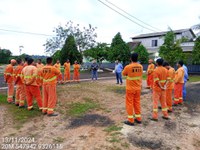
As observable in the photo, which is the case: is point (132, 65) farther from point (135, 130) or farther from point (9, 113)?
point (9, 113)

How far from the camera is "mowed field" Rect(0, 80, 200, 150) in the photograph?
5.18 meters

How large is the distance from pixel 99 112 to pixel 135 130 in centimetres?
221

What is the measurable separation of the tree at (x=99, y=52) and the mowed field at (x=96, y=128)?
25.2 metres

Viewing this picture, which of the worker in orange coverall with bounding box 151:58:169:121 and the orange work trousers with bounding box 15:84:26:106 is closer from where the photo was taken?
the worker in orange coverall with bounding box 151:58:169:121

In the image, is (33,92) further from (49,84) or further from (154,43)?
(154,43)

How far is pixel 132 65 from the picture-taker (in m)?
6.44

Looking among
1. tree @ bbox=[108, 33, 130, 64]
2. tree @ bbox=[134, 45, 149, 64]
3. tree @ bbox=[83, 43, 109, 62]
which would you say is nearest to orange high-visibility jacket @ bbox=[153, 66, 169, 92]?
tree @ bbox=[108, 33, 130, 64]

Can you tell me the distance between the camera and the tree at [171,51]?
26031mm

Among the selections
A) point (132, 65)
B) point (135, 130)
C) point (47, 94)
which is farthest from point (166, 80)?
point (47, 94)

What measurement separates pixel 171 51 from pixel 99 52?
11.8 m

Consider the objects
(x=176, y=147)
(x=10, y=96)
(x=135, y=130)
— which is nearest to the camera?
(x=176, y=147)

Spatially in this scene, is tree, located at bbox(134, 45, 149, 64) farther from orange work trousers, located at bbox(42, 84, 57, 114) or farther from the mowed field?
orange work trousers, located at bbox(42, 84, 57, 114)

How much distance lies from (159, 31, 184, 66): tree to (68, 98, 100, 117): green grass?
19.0m

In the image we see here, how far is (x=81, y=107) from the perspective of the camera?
336 inches
